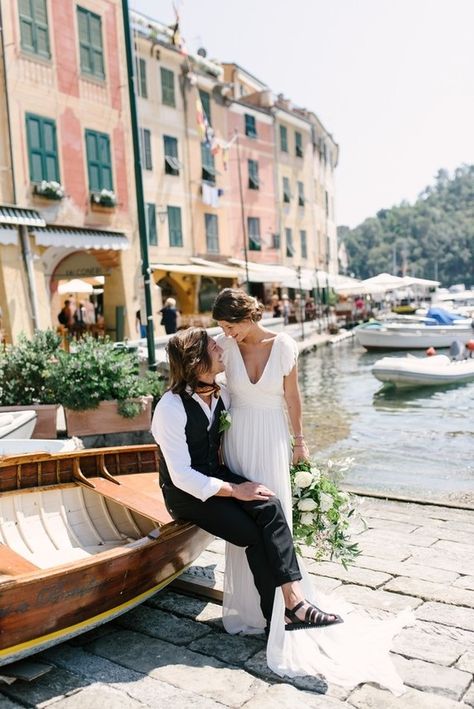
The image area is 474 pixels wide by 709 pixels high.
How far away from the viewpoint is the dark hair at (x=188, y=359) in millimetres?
4000

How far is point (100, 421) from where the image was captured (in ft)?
29.4

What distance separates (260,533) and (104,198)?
17865 mm

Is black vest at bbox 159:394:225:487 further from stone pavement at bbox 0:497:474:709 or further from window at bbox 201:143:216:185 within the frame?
window at bbox 201:143:216:185

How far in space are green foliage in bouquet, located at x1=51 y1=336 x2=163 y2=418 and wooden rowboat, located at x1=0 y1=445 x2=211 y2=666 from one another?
307 centimetres

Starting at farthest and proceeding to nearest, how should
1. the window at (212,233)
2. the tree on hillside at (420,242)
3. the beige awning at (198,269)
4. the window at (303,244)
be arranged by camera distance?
the tree on hillside at (420,242) < the window at (303,244) < the window at (212,233) < the beige awning at (198,269)

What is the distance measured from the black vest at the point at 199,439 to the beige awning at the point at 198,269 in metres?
21.5

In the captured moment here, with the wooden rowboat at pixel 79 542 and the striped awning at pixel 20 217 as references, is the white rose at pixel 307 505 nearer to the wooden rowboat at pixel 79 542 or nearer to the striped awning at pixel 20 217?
the wooden rowboat at pixel 79 542

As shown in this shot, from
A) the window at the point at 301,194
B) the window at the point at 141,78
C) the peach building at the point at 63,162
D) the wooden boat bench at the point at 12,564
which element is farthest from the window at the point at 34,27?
the window at the point at 301,194

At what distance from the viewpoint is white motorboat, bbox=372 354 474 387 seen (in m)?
17.3

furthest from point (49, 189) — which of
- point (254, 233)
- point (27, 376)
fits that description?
point (254, 233)

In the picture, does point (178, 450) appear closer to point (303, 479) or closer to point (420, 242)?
point (303, 479)

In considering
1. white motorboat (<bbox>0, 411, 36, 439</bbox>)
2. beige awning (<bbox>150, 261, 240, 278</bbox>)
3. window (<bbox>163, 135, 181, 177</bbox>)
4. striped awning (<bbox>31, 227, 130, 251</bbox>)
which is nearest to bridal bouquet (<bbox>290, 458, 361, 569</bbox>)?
white motorboat (<bbox>0, 411, 36, 439</bbox>)

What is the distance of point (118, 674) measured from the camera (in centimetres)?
371

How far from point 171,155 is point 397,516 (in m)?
24.0
